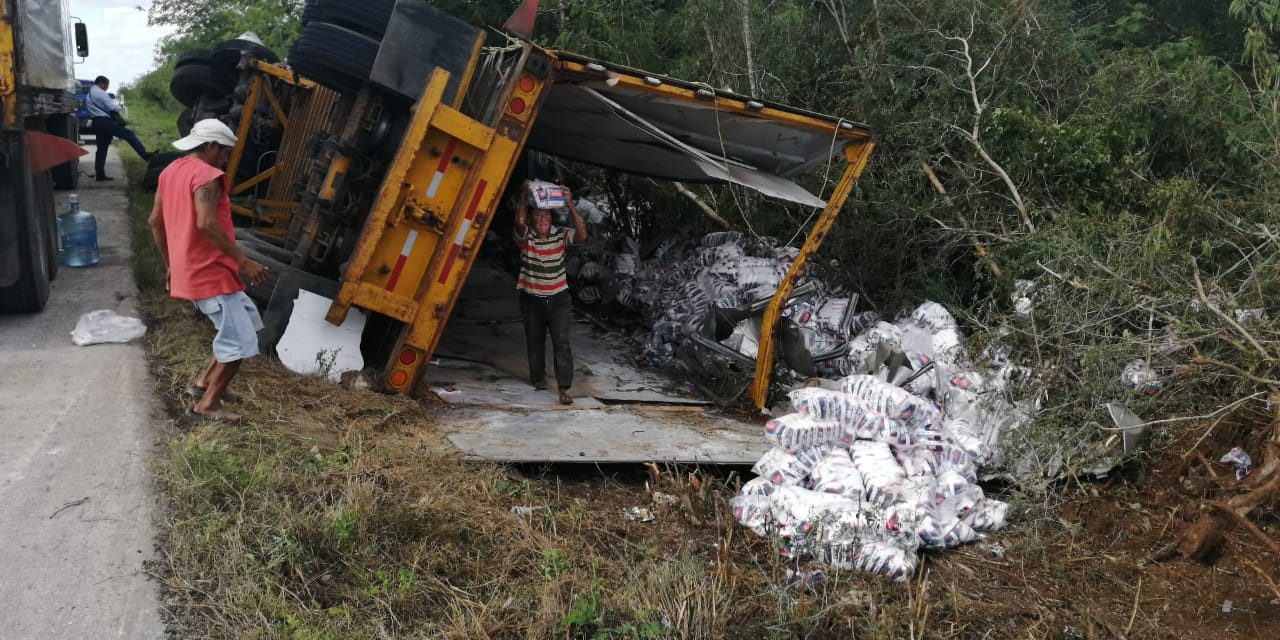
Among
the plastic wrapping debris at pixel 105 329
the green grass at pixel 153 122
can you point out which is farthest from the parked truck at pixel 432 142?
the green grass at pixel 153 122

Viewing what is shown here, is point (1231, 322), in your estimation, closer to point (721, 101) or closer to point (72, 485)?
point (721, 101)

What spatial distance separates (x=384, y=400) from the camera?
5219 millimetres

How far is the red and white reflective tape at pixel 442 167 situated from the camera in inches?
207

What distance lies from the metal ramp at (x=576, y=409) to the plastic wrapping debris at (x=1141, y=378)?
1.82 m

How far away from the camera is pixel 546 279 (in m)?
6.08

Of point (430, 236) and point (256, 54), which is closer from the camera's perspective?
point (430, 236)

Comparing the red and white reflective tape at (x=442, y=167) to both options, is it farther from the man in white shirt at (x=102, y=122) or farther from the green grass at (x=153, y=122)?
the green grass at (x=153, y=122)

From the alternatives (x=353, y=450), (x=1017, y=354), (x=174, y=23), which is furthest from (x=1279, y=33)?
(x=174, y=23)

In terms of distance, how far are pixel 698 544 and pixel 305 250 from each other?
301 centimetres

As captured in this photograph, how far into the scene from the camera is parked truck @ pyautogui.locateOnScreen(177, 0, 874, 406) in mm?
5164

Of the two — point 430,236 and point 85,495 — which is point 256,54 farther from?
point 85,495

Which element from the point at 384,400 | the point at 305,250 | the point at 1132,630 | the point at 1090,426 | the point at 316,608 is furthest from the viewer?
the point at 305,250

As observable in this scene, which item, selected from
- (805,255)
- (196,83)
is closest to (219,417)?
(805,255)

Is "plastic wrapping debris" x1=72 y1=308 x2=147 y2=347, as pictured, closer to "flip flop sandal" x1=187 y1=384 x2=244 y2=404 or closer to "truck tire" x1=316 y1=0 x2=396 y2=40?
"flip flop sandal" x1=187 y1=384 x2=244 y2=404
